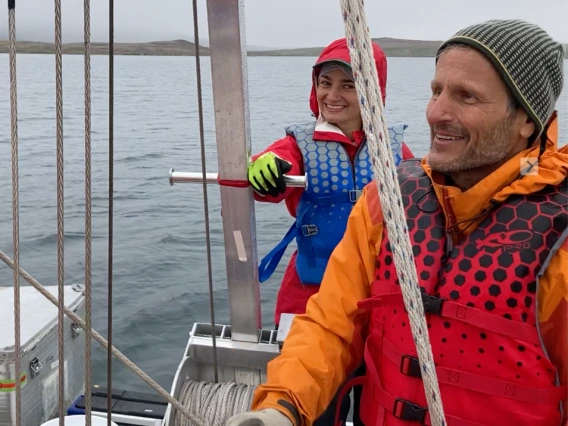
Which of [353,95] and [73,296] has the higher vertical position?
[353,95]

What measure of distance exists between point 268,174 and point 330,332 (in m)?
0.87

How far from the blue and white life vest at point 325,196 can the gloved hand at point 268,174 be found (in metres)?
0.40

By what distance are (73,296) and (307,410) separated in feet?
6.14

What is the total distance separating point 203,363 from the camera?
9.25 feet

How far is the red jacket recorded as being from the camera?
8.89 feet

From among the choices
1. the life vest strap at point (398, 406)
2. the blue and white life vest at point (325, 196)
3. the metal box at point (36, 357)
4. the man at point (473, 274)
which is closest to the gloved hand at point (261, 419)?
the man at point (473, 274)

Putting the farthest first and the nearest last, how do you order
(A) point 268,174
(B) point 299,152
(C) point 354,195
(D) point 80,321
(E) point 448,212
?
(B) point 299,152
(C) point 354,195
(A) point 268,174
(D) point 80,321
(E) point 448,212

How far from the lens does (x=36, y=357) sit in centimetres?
269

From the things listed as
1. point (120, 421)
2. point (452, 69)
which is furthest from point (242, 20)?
point (120, 421)

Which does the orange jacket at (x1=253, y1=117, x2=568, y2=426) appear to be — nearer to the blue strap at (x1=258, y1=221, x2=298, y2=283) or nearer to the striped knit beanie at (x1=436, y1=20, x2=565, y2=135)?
the striped knit beanie at (x1=436, y1=20, x2=565, y2=135)

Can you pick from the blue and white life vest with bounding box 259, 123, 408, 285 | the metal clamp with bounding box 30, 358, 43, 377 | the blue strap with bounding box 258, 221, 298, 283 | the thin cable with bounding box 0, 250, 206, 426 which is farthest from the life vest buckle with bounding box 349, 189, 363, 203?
the metal clamp with bounding box 30, 358, 43, 377

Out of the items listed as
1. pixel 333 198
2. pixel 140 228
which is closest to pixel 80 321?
pixel 333 198

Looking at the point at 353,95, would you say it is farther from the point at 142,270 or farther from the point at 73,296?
the point at 142,270

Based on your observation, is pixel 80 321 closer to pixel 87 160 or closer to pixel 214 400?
pixel 87 160
